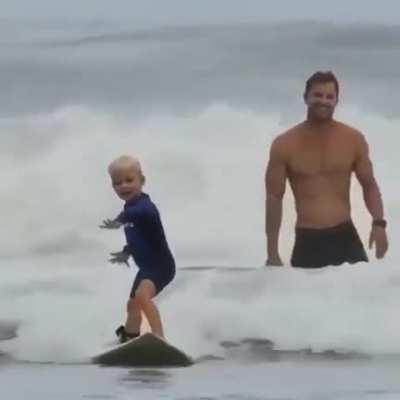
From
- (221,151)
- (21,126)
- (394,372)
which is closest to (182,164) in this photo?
(221,151)

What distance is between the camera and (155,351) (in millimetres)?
2422

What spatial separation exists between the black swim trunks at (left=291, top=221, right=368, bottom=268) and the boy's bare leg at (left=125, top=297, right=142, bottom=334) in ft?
→ 0.71

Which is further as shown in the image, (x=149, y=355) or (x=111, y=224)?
(x=111, y=224)

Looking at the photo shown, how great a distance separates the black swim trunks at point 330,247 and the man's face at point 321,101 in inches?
5.9

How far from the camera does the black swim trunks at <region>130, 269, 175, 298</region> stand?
2.49 metres

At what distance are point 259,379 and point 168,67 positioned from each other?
518 mm

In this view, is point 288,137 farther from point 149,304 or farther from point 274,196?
point 149,304

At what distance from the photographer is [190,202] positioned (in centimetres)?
258

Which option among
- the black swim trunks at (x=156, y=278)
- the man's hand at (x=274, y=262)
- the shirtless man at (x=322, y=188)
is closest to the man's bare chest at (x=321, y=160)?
the shirtless man at (x=322, y=188)

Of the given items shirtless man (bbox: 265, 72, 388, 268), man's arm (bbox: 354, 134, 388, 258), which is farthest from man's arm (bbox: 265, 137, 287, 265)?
man's arm (bbox: 354, 134, 388, 258)

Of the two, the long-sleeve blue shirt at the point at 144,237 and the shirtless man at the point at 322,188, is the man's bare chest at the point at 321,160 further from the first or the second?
the long-sleeve blue shirt at the point at 144,237

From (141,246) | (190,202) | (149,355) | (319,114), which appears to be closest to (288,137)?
(319,114)

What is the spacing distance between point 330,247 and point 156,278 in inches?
9.1

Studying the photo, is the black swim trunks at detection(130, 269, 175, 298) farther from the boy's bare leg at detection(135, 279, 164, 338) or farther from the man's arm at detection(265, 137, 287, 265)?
the man's arm at detection(265, 137, 287, 265)
